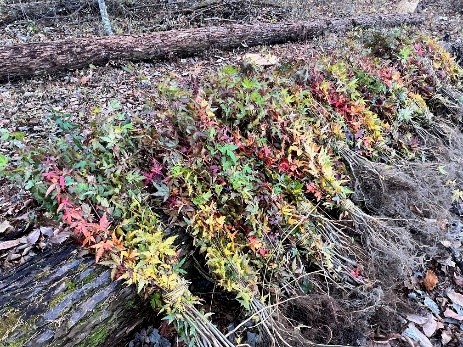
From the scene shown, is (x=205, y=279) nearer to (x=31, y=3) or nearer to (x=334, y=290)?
(x=334, y=290)

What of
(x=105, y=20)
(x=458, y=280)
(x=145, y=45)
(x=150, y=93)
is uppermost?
(x=105, y=20)

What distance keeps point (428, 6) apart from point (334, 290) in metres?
12.0

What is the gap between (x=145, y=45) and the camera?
6445mm

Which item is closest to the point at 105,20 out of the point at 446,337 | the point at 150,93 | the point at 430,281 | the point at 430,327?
the point at 150,93

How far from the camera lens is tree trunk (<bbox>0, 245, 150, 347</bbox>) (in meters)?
2.14

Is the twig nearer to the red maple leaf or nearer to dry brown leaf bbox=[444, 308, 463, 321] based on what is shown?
the red maple leaf

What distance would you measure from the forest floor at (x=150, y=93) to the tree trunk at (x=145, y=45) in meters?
0.15

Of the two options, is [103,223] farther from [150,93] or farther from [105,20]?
[105,20]

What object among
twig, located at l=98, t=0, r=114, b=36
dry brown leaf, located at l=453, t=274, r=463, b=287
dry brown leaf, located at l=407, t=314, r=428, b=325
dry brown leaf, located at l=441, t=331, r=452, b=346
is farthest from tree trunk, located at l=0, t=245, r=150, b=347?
twig, located at l=98, t=0, r=114, b=36

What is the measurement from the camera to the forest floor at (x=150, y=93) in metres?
2.91

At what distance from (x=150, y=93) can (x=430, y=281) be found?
3893 millimetres

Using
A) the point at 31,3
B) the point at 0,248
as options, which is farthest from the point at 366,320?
the point at 31,3

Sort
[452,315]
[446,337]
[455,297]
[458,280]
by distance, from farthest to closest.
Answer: [458,280]
[455,297]
[452,315]
[446,337]

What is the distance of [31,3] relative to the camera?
8.77 m
